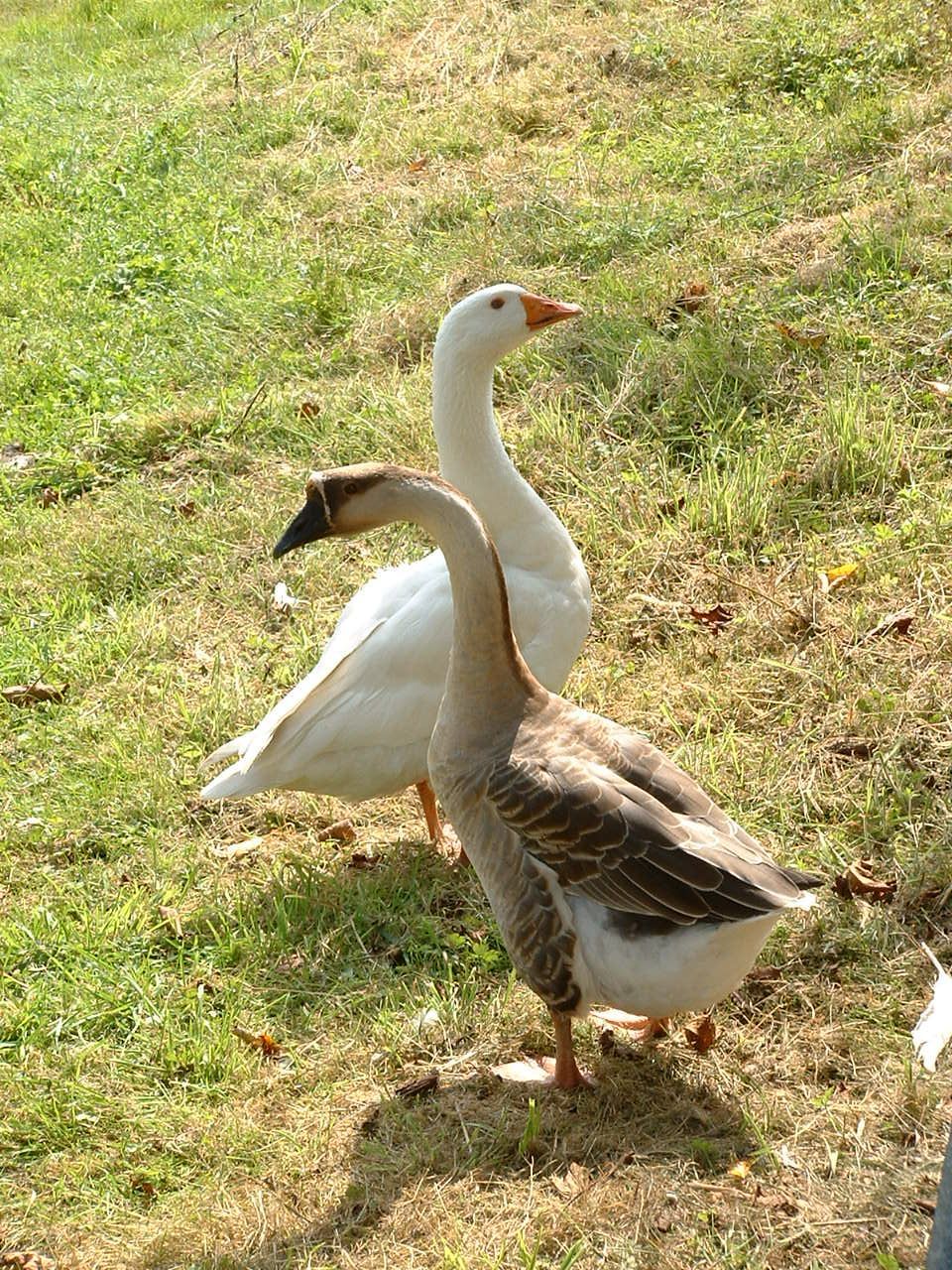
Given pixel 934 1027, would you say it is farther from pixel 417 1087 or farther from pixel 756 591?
pixel 756 591

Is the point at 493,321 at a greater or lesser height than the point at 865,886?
greater

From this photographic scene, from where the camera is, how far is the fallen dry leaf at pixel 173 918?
4.16 meters

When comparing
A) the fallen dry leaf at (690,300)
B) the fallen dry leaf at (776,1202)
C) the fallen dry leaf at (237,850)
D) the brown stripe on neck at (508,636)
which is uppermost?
the brown stripe on neck at (508,636)

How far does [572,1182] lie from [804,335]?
398 cm

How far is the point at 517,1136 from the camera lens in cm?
329

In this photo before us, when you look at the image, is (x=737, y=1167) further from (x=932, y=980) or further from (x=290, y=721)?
(x=290, y=721)

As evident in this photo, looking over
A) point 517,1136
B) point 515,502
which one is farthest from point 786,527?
point 517,1136

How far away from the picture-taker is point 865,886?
371 centimetres

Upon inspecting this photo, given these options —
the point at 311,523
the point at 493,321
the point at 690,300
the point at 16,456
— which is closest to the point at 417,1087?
the point at 311,523

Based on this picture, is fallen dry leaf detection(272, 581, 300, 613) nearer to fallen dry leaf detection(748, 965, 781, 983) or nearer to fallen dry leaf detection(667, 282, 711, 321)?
fallen dry leaf detection(667, 282, 711, 321)

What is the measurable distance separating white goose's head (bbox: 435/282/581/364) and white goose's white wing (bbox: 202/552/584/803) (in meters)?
0.75

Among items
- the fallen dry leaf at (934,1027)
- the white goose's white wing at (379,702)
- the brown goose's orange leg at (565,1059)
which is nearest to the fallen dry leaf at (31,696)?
the white goose's white wing at (379,702)

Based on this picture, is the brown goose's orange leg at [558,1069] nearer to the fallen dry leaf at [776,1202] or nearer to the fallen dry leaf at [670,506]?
the fallen dry leaf at [776,1202]

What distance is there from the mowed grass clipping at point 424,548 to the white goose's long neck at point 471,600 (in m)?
0.88
